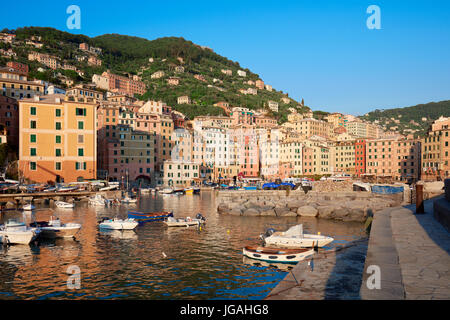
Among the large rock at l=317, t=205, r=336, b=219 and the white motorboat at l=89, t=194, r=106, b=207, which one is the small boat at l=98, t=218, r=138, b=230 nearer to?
the large rock at l=317, t=205, r=336, b=219

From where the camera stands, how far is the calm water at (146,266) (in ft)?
55.9

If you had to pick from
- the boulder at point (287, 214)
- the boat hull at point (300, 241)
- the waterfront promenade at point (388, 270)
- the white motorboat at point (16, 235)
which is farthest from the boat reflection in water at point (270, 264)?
the boulder at point (287, 214)

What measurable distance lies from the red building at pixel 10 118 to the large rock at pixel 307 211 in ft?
224

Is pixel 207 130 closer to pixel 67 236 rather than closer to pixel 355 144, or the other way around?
pixel 355 144

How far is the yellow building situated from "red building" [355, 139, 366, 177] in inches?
3542

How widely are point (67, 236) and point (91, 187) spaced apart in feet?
146

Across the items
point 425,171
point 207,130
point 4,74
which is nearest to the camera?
point 425,171

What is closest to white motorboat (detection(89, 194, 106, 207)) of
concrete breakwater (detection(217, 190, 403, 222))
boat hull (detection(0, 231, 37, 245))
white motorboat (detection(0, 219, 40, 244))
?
concrete breakwater (detection(217, 190, 403, 222))

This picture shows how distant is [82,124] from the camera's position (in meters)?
73.2

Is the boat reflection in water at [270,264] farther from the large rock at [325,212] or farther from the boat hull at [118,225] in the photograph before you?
the large rock at [325,212]

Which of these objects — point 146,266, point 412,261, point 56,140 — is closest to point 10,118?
point 56,140

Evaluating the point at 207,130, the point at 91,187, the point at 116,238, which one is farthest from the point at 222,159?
the point at 116,238

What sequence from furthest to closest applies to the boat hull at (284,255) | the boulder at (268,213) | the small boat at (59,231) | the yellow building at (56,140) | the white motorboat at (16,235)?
the yellow building at (56,140) → the boulder at (268,213) → the small boat at (59,231) → the white motorboat at (16,235) → the boat hull at (284,255)

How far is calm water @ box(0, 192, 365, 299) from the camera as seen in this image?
17031 mm
